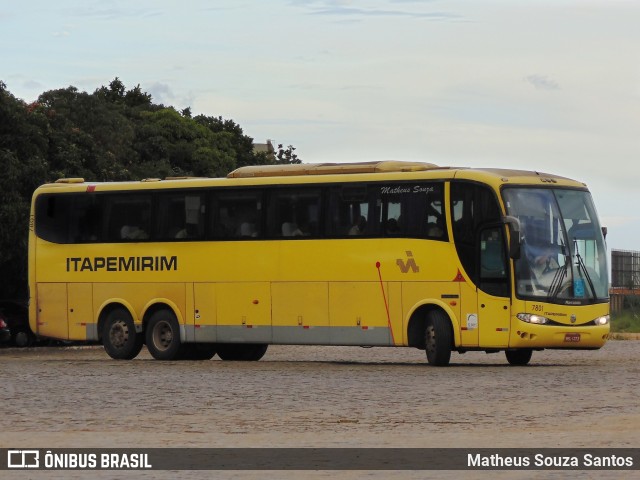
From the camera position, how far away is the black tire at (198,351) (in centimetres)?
3281

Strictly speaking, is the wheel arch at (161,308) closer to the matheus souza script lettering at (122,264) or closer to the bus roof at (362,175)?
the matheus souza script lettering at (122,264)

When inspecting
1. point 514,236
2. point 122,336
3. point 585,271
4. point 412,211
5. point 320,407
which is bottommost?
point 320,407

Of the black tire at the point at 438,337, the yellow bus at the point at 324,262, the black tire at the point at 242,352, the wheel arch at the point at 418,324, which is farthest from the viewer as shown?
the black tire at the point at 242,352

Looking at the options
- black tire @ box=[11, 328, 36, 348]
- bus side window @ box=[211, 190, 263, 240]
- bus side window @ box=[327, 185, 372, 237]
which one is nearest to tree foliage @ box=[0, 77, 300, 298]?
black tire @ box=[11, 328, 36, 348]

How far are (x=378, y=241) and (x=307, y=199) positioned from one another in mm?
1747

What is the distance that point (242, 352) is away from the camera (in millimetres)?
34031

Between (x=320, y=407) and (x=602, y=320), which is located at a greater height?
(x=602, y=320)

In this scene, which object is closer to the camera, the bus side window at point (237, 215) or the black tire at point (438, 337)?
the black tire at point (438, 337)

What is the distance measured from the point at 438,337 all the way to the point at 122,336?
24.9ft

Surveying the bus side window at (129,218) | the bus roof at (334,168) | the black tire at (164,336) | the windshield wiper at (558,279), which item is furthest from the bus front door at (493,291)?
the bus side window at (129,218)

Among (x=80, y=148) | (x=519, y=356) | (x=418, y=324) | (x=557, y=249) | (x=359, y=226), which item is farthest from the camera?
(x=80, y=148)

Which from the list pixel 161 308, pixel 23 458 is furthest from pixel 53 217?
pixel 23 458

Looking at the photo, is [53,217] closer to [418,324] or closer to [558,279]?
[418,324]

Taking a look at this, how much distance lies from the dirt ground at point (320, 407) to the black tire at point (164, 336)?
145 cm
